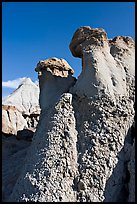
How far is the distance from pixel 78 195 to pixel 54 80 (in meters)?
2.18

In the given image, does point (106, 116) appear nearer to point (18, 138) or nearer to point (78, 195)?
point (78, 195)

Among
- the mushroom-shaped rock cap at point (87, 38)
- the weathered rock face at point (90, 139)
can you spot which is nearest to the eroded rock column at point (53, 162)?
the weathered rock face at point (90, 139)

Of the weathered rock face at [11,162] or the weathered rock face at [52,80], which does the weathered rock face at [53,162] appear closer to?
the weathered rock face at [11,162]

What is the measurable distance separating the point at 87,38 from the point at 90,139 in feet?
5.76

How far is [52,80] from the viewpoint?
481cm

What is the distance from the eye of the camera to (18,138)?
603 centimetres

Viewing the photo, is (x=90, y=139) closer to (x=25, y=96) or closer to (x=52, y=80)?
(x=52, y=80)

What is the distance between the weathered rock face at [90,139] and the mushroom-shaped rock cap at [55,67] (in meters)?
0.82

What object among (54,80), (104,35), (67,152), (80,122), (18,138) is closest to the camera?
(67,152)

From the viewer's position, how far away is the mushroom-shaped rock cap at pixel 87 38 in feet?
14.3

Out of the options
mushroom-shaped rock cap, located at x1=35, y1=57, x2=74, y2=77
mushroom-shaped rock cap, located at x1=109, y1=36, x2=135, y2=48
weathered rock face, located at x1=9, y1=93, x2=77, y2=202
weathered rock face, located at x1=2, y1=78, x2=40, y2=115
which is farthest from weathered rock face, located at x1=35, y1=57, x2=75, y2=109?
weathered rock face, located at x1=2, y1=78, x2=40, y2=115

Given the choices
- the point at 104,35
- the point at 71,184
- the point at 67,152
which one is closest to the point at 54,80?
the point at 104,35

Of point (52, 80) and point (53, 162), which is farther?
point (52, 80)

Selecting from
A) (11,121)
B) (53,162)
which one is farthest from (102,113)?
(11,121)
